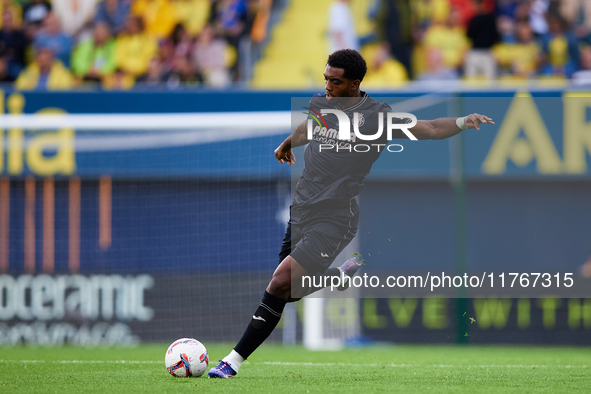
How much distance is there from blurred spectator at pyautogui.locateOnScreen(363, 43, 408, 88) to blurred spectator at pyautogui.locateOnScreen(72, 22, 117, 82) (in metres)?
3.45

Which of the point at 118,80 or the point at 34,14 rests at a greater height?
the point at 34,14

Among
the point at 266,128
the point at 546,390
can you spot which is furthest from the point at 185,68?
the point at 546,390

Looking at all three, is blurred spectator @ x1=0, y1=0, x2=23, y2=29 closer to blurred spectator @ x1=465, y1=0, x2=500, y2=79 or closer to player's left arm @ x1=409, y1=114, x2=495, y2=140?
blurred spectator @ x1=465, y1=0, x2=500, y2=79

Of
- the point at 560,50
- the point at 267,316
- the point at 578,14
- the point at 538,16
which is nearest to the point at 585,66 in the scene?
the point at 560,50

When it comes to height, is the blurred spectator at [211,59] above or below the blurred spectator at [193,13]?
below

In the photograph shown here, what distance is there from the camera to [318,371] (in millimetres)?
6109

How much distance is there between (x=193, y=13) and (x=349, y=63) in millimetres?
7723

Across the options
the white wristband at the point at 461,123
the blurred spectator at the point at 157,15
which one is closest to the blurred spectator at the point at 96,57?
the blurred spectator at the point at 157,15

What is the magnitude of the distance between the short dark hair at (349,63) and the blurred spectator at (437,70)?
595cm

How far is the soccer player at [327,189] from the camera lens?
17.3 ft

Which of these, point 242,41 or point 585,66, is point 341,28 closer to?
point 242,41

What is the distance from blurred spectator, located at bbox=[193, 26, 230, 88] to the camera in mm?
11273

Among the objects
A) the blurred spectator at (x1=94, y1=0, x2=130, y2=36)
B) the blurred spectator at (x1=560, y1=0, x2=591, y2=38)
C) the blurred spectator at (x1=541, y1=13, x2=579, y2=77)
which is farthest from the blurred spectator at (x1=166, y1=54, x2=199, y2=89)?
the blurred spectator at (x1=560, y1=0, x2=591, y2=38)

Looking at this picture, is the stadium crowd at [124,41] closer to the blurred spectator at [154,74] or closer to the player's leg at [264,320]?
the blurred spectator at [154,74]
